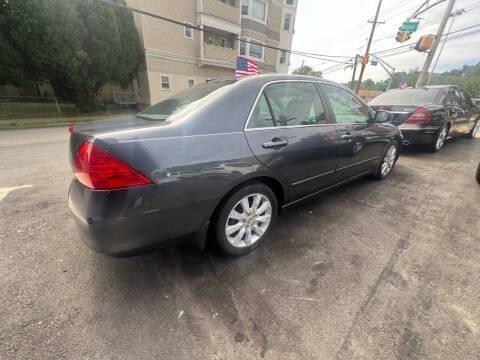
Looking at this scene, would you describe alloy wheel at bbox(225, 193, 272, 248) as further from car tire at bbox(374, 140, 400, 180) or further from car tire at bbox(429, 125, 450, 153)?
car tire at bbox(429, 125, 450, 153)

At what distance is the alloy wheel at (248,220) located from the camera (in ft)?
6.64

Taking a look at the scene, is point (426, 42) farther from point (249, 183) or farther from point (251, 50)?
point (249, 183)

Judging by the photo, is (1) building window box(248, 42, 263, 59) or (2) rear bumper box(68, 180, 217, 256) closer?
(2) rear bumper box(68, 180, 217, 256)

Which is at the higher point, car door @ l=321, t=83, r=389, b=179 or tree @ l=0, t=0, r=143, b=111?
tree @ l=0, t=0, r=143, b=111

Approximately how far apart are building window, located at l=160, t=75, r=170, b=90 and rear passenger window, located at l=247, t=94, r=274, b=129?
56.1 feet

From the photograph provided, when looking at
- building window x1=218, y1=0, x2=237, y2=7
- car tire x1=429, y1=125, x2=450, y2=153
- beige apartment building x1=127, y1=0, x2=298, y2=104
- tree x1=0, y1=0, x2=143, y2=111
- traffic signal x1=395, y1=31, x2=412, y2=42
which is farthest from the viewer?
building window x1=218, y1=0, x2=237, y2=7

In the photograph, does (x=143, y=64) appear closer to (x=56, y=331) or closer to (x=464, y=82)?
(x=56, y=331)

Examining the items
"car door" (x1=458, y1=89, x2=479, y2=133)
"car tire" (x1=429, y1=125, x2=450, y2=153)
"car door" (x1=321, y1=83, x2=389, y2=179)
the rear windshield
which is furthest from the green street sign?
"car door" (x1=321, y1=83, x2=389, y2=179)

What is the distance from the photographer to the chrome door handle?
1961 mm

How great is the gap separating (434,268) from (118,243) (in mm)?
2665

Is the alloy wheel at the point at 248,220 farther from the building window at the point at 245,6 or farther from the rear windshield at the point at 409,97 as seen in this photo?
the building window at the point at 245,6

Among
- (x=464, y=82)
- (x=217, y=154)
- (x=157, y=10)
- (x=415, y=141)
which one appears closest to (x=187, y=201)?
(x=217, y=154)

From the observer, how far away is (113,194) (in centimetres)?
137

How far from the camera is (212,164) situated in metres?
1.64
